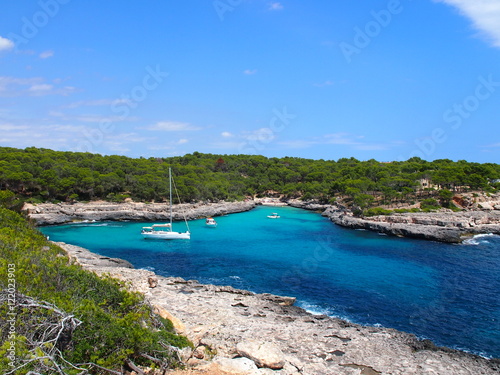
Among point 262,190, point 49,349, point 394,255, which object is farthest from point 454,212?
point 49,349

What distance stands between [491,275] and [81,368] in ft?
102

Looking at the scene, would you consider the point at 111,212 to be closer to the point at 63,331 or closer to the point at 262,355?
the point at 262,355

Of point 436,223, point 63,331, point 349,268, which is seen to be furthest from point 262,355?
point 436,223

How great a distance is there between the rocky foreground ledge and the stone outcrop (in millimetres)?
38752

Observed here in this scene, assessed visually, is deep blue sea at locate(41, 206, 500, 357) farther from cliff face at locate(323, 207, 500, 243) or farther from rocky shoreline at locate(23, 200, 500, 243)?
rocky shoreline at locate(23, 200, 500, 243)

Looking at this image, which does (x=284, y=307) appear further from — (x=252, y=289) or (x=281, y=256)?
Answer: (x=281, y=256)

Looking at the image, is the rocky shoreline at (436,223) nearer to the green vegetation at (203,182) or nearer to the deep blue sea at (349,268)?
the deep blue sea at (349,268)

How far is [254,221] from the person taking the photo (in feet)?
198


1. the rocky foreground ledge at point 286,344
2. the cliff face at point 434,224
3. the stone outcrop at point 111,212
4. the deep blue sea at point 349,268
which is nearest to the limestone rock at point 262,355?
the rocky foreground ledge at point 286,344

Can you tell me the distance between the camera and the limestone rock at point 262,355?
12500 millimetres

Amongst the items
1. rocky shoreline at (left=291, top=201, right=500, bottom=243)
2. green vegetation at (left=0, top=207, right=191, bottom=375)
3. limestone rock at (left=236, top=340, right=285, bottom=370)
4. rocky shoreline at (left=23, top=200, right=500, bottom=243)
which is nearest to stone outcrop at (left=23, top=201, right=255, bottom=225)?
rocky shoreline at (left=23, top=200, right=500, bottom=243)

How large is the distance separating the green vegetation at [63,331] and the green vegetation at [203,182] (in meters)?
52.0

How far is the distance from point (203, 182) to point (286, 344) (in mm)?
63475

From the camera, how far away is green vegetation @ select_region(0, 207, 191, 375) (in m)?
7.86
